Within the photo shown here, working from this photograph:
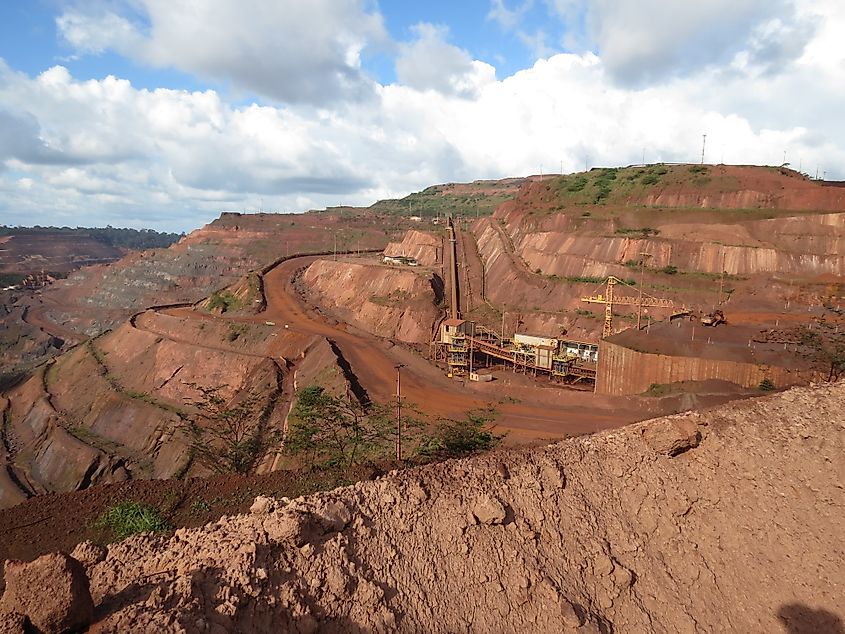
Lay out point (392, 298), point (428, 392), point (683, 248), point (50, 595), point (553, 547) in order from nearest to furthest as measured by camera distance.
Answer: point (50, 595)
point (553, 547)
point (428, 392)
point (683, 248)
point (392, 298)

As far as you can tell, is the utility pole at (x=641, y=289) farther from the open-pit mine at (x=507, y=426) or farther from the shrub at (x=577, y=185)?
the shrub at (x=577, y=185)

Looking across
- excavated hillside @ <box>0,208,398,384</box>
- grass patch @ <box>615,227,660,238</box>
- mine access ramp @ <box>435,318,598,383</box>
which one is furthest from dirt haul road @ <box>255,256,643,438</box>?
excavated hillside @ <box>0,208,398,384</box>

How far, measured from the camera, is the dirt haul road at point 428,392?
1129 inches

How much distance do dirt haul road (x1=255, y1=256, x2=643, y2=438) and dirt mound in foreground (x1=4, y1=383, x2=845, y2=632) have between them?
13.7 metres

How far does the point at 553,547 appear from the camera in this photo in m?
10.4

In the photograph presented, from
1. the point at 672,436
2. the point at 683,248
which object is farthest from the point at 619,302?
the point at 672,436

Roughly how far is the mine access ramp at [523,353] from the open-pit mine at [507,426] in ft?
0.76

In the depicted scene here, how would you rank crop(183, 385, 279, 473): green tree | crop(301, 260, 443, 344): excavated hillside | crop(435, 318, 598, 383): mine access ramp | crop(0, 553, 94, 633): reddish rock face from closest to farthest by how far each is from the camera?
crop(0, 553, 94, 633): reddish rock face
crop(183, 385, 279, 473): green tree
crop(435, 318, 598, 383): mine access ramp
crop(301, 260, 443, 344): excavated hillside

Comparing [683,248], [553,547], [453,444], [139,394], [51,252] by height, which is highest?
[683,248]

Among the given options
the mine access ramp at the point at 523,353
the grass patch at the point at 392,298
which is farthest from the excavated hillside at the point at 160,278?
the mine access ramp at the point at 523,353

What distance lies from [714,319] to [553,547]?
31932mm

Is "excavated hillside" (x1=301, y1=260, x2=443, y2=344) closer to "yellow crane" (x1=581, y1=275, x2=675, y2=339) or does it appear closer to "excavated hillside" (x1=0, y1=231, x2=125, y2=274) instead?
"yellow crane" (x1=581, y1=275, x2=675, y2=339)

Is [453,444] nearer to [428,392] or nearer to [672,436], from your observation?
[672,436]

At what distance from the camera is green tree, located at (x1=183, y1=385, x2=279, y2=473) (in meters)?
23.1
